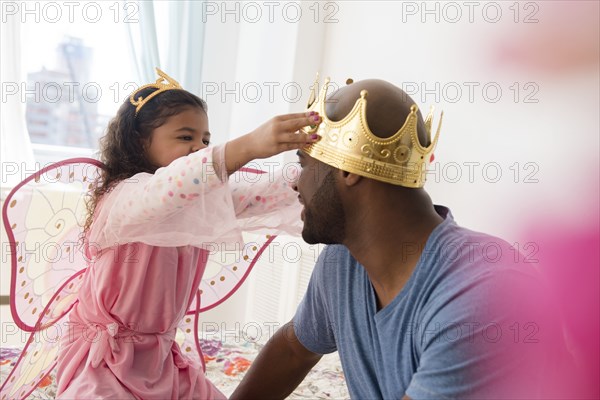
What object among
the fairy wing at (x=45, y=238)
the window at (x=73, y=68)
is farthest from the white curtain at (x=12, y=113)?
the fairy wing at (x=45, y=238)

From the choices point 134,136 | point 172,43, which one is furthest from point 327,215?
point 172,43

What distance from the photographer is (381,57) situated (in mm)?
2760

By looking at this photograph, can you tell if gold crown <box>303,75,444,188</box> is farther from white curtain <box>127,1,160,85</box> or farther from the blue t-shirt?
white curtain <box>127,1,160,85</box>

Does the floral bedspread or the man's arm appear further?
the floral bedspread

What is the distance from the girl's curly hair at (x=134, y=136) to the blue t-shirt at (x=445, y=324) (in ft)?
1.94

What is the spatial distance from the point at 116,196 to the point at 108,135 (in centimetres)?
33

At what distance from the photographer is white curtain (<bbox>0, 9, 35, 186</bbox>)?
111 inches

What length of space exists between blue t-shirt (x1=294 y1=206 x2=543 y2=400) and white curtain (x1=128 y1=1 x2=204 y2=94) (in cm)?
213

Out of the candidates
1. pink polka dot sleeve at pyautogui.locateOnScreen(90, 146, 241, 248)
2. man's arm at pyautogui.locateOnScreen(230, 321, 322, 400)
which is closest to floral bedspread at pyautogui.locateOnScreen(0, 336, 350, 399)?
man's arm at pyautogui.locateOnScreen(230, 321, 322, 400)

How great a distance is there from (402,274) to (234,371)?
3.60 feet

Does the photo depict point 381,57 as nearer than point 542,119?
No

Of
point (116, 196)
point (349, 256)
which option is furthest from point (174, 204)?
point (349, 256)

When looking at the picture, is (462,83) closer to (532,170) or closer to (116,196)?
(532,170)

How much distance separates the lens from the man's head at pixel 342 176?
3.75 feet
